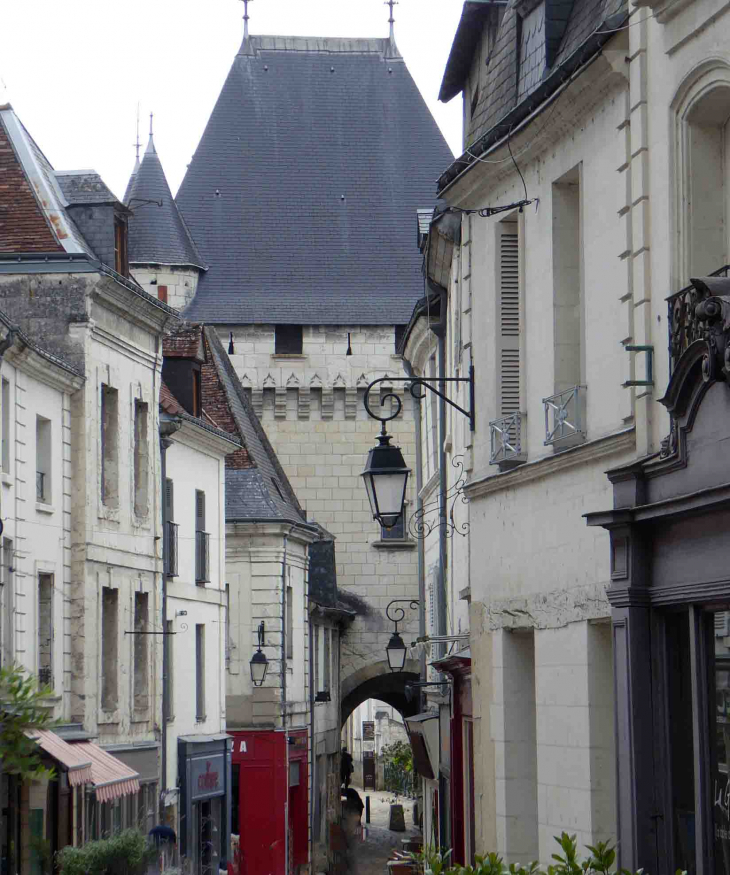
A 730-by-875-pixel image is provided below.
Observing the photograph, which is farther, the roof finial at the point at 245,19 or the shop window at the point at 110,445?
the roof finial at the point at 245,19

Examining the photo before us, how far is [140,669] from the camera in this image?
24.6 m

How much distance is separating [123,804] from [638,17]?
16.3 meters

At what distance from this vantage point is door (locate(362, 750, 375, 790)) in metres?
Result: 63.2

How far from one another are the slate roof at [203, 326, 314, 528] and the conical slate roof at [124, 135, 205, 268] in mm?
5320

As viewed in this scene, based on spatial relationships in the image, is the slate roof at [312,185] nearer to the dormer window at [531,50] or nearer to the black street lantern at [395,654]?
the black street lantern at [395,654]

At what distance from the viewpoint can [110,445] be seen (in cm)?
2362

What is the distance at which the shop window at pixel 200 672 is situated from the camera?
2789cm

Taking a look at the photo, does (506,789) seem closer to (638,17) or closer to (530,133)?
(530,133)

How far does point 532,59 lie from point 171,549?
15.5 meters

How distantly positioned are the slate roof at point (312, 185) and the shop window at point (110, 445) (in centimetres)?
1800

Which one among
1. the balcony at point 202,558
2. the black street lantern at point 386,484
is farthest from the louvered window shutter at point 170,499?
the black street lantern at point 386,484

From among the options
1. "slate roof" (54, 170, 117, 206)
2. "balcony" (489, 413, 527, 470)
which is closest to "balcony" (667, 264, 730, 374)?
"balcony" (489, 413, 527, 470)

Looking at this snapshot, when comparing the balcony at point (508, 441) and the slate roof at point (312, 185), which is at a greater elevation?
the slate roof at point (312, 185)

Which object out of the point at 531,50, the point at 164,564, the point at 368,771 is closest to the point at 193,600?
the point at 164,564
